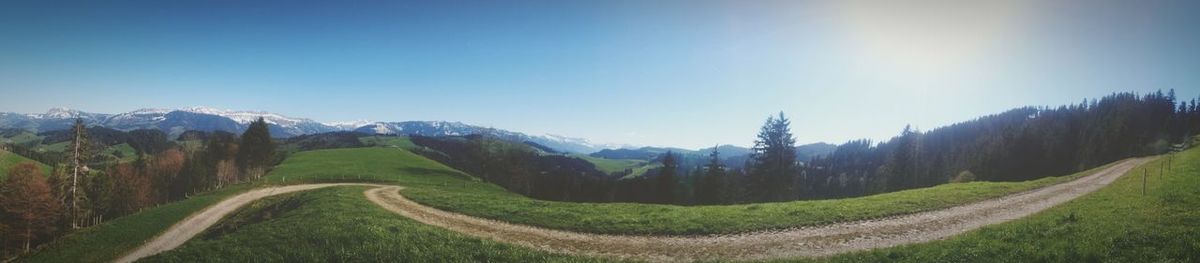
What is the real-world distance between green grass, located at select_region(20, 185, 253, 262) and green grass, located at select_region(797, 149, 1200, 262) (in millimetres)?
51122

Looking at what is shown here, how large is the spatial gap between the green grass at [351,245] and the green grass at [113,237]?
2186 centimetres

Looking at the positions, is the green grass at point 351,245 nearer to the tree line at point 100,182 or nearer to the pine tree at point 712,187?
the pine tree at point 712,187

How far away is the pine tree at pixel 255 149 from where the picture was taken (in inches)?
3206

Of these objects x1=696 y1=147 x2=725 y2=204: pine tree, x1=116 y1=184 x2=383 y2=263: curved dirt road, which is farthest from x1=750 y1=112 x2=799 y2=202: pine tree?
x1=116 y1=184 x2=383 y2=263: curved dirt road

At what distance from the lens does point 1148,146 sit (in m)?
108

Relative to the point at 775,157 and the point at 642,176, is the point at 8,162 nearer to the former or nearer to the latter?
the point at 642,176

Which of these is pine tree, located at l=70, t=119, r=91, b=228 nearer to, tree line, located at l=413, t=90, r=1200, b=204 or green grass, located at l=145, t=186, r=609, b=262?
green grass, located at l=145, t=186, r=609, b=262

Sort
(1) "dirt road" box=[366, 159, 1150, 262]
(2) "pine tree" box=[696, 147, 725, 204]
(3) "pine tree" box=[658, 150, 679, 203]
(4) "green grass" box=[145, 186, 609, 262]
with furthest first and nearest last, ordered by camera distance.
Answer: (3) "pine tree" box=[658, 150, 679, 203] < (2) "pine tree" box=[696, 147, 725, 204] < (1) "dirt road" box=[366, 159, 1150, 262] < (4) "green grass" box=[145, 186, 609, 262]

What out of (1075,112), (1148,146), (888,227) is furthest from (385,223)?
(1075,112)

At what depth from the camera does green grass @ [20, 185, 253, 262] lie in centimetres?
3744

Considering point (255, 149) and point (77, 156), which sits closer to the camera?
point (77, 156)

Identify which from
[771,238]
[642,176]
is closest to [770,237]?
[771,238]

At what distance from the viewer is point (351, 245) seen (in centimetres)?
2081

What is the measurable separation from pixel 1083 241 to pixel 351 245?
87.3 ft
